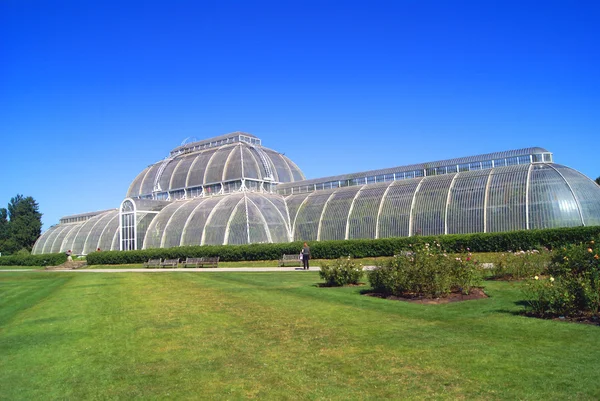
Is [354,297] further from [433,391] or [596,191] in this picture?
[596,191]

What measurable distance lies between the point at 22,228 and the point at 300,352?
105 m

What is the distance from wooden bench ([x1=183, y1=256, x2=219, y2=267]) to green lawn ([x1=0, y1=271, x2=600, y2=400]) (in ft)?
89.7

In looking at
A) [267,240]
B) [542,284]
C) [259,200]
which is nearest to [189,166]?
[259,200]

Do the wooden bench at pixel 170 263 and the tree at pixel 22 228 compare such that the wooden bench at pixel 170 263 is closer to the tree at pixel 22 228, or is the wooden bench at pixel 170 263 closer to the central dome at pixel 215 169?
the central dome at pixel 215 169

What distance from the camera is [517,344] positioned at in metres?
10.1

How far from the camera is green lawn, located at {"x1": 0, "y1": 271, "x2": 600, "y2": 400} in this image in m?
7.99

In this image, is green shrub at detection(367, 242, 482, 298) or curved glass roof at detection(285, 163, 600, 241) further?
curved glass roof at detection(285, 163, 600, 241)

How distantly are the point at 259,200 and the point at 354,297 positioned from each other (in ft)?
132

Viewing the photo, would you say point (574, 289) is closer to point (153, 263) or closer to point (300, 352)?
point (300, 352)

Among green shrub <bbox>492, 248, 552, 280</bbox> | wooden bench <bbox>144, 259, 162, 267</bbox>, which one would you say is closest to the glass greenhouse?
wooden bench <bbox>144, 259, 162, 267</bbox>

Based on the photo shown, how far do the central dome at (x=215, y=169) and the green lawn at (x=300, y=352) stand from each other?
49609mm

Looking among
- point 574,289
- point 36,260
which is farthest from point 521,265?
point 36,260

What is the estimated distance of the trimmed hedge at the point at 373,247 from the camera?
32.7 meters

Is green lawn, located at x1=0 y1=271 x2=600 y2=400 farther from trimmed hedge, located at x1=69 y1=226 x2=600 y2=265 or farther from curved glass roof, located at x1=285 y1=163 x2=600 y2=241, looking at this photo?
curved glass roof, located at x1=285 y1=163 x2=600 y2=241
